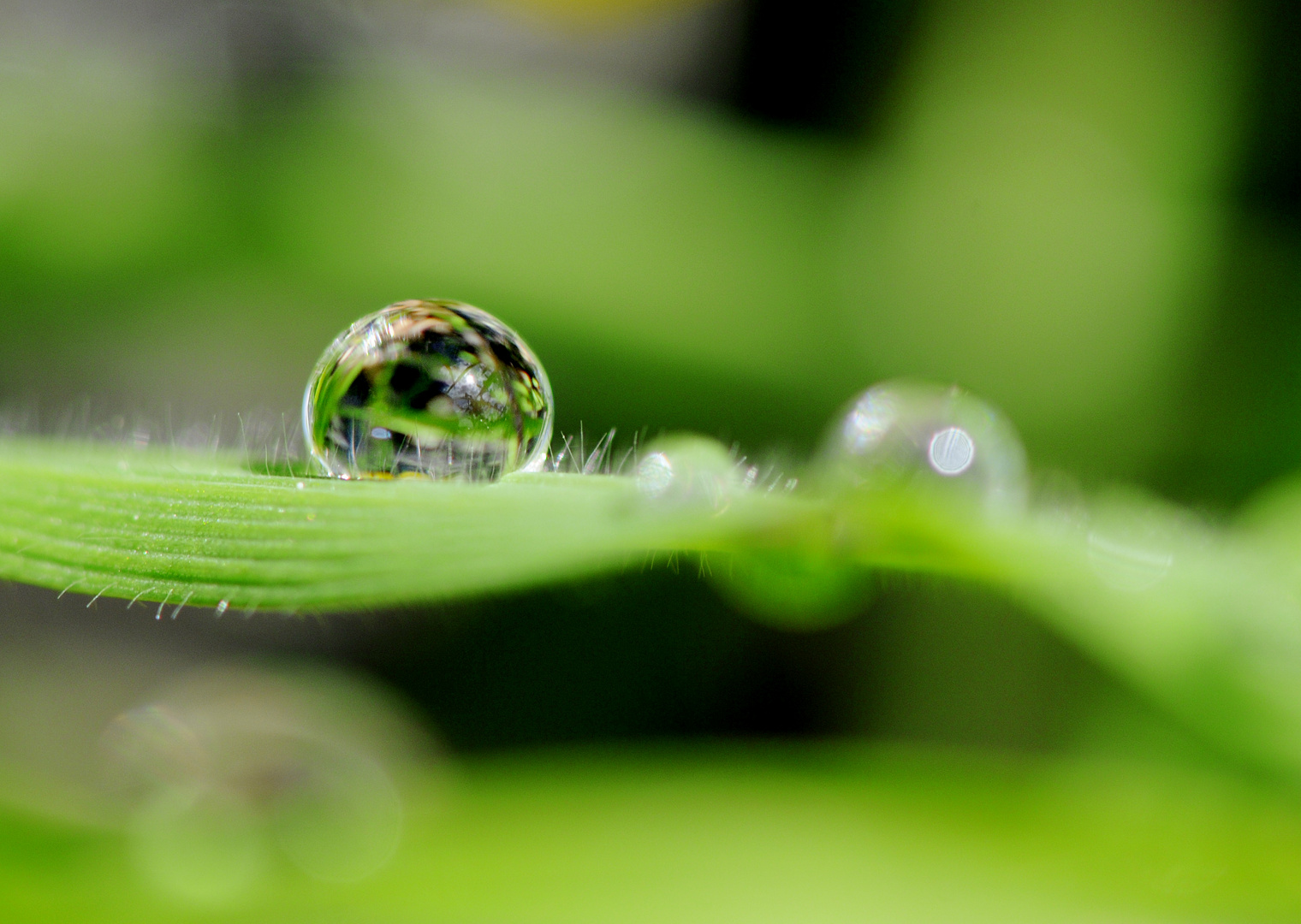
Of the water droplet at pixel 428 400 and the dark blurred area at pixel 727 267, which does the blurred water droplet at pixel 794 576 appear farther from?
the dark blurred area at pixel 727 267

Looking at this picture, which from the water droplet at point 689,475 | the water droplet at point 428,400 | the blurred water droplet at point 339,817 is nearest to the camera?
the water droplet at point 689,475

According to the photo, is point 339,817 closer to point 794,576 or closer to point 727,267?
point 794,576

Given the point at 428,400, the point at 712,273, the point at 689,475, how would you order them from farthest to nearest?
1. the point at 712,273
2. the point at 428,400
3. the point at 689,475

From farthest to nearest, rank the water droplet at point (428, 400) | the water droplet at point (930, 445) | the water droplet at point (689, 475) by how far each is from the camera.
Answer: the water droplet at point (930, 445)
the water droplet at point (428, 400)
the water droplet at point (689, 475)

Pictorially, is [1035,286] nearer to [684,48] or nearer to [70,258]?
[684,48]

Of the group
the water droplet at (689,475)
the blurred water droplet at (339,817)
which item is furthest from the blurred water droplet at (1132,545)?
the blurred water droplet at (339,817)

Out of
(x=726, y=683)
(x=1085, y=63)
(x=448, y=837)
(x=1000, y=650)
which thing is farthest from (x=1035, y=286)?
(x=448, y=837)

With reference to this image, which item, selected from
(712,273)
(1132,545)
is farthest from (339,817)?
(712,273)

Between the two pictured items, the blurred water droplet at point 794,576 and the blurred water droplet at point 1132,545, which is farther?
the blurred water droplet at point 1132,545
